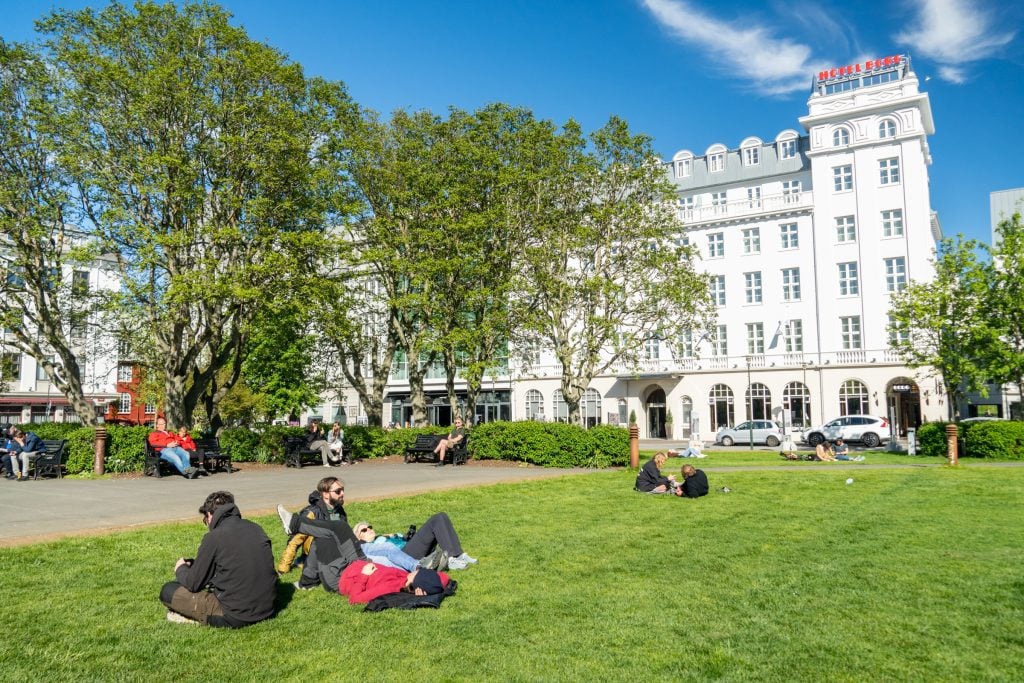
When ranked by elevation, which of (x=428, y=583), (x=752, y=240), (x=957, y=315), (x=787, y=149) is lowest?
(x=428, y=583)

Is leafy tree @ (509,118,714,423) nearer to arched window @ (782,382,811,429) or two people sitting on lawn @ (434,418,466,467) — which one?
two people sitting on lawn @ (434,418,466,467)

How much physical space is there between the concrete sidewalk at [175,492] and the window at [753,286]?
31.6 meters

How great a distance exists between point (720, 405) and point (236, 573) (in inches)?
1793

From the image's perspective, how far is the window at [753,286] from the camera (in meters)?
48.9

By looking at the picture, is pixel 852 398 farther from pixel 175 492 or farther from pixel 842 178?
pixel 175 492

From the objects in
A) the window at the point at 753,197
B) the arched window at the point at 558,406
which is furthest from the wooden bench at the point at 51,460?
the window at the point at 753,197

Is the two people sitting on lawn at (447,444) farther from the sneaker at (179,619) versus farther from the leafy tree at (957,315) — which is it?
the leafy tree at (957,315)

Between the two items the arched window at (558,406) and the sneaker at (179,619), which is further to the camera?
the arched window at (558,406)

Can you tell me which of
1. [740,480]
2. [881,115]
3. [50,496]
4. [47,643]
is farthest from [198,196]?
[881,115]

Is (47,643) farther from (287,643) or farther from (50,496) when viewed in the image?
(50,496)

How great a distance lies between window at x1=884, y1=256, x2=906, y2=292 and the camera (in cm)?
4406

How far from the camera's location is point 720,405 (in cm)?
4850

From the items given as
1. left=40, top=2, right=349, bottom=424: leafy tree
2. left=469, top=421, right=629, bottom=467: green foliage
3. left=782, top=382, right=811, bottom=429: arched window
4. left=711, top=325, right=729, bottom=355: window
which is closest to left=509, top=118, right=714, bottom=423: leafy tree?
left=469, top=421, right=629, bottom=467: green foliage

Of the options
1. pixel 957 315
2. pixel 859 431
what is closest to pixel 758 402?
pixel 859 431
